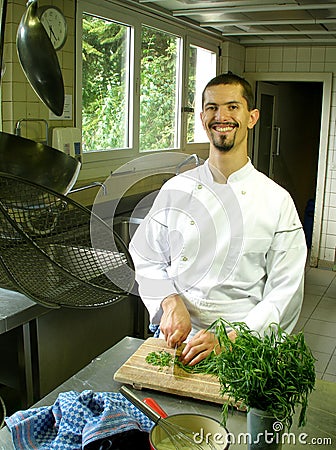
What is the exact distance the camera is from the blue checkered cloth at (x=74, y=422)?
1041 mm

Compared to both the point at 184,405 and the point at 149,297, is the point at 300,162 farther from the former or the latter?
the point at 184,405

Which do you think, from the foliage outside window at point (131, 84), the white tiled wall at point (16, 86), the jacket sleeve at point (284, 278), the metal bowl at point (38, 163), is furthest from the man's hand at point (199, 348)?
the foliage outside window at point (131, 84)

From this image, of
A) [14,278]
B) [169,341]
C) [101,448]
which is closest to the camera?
[14,278]

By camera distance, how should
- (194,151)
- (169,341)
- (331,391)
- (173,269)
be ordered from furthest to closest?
(194,151) → (173,269) → (169,341) → (331,391)

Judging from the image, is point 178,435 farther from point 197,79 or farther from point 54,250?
point 197,79

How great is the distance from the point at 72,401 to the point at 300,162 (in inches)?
264

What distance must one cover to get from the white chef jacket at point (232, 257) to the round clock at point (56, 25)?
1398 mm

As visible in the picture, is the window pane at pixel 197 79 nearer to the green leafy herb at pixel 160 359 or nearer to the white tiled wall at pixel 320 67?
the white tiled wall at pixel 320 67

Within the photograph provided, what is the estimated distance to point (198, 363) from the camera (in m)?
1.35

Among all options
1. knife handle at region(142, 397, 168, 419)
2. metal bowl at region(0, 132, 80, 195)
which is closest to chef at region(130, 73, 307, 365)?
knife handle at region(142, 397, 168, 419)

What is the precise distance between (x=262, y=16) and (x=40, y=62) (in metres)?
3.43

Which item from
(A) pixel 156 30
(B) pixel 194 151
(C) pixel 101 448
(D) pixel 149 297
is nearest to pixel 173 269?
(D) pixel 149 297

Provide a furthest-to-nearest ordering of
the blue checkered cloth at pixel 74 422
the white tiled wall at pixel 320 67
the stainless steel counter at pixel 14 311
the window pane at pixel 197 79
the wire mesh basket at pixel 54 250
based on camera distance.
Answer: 1. the white tiled wall at pixel 320 67
2. the window pane at pixel 197 79
3. the stainless steel counter at pixel 14 311
4. the blue checkered cloth at pixel 74 422
5. the wire mesh basket at pixel 54 250

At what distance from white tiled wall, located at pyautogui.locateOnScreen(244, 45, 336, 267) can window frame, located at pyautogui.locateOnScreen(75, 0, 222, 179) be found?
1.17 m
